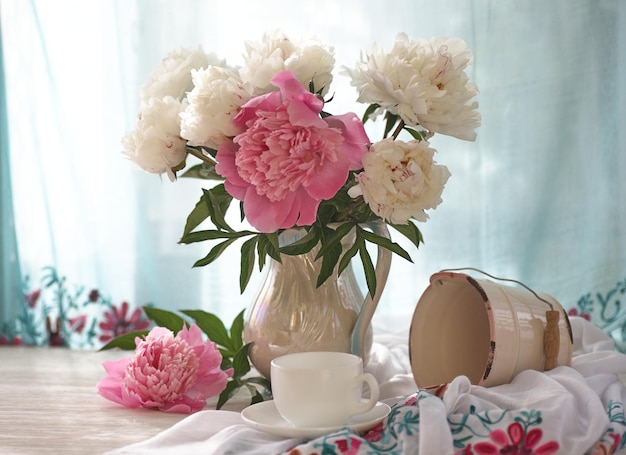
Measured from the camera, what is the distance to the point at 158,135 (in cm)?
98

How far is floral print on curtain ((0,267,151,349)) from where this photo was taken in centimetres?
189

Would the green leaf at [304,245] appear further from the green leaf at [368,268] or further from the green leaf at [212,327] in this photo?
the green leaf at [212,327]

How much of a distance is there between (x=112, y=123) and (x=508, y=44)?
3.02 ft

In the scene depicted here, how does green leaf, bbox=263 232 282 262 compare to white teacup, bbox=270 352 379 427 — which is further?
green leaf, bbox=263 232 282 262

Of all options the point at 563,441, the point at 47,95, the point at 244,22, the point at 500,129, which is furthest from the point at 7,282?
the point at 563,441

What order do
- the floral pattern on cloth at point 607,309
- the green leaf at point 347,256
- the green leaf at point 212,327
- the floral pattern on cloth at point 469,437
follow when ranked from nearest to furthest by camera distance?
the floral pattern on cloth at point 469,437 < the green leaf at point 347,256 < the green leaf at point 212,327 < the floral pattern on cloth at point 607,309

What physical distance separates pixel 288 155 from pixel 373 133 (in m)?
0.92

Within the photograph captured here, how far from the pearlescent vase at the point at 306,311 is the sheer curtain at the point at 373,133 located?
54 centimetres

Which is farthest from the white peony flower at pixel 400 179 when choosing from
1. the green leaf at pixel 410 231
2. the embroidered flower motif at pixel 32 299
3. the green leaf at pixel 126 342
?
the embroidered flower motif at pixel 32 299

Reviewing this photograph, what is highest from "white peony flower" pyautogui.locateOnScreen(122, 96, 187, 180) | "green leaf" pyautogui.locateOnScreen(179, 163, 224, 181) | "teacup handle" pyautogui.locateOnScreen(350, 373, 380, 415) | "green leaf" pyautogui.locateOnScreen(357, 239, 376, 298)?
"white peony flower" pyautogui.locateOnScreen(122, 96, 187, 180)

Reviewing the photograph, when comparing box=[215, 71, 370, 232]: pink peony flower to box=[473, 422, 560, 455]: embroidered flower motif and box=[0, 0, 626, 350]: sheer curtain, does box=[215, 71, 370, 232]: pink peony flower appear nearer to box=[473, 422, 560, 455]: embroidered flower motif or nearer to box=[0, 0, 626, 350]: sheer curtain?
box=[473, 422, 560, 455]: embroidered flower motif

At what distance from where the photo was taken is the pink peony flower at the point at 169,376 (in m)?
1.01

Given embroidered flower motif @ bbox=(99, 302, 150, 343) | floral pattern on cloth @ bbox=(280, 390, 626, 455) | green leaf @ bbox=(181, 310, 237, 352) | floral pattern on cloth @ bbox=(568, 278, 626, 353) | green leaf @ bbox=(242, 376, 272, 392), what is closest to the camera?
floral pattern on cloth @ bbox=(280, 390, 626, 455)

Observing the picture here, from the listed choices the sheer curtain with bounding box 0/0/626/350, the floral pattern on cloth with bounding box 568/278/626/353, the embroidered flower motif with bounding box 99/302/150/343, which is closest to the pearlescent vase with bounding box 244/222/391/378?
the sheer curtain with bounding box 0/0/626/350
